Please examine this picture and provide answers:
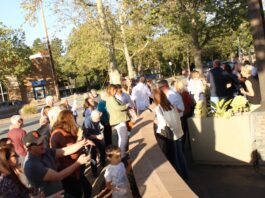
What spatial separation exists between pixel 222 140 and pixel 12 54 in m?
52.6

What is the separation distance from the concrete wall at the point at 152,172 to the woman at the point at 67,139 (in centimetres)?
79

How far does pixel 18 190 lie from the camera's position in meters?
4.25

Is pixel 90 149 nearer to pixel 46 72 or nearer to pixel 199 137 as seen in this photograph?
pixel 199 137

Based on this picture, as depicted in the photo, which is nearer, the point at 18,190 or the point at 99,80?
the point at 18,190

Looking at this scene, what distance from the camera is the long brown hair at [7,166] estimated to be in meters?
4.31

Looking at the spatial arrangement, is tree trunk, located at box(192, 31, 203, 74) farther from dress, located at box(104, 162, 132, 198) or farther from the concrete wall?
dress, located at box(104, 162, 132, 198)

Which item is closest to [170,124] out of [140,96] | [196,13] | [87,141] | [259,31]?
[87,141]

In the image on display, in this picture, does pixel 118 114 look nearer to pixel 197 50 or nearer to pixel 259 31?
pixel 259 31

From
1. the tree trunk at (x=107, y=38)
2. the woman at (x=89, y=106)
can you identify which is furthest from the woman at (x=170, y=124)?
the tree trunk at (x=107, y=38)

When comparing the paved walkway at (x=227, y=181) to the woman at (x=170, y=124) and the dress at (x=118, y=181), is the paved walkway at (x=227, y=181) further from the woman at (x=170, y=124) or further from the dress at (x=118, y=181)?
the dress at (x=118, y=181)

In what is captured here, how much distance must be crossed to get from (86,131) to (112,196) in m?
3.26

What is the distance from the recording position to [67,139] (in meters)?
6.07

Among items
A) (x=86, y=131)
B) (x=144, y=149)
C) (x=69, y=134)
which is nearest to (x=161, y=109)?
(x=144, y=149)

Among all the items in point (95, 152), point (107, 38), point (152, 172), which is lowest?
point (95, 152)
